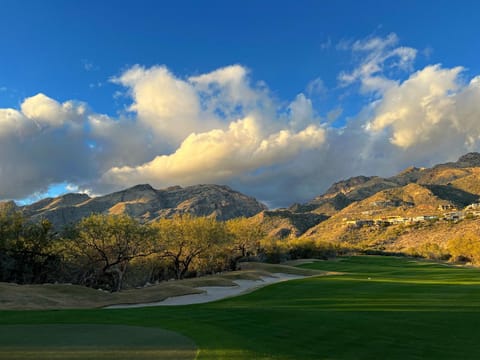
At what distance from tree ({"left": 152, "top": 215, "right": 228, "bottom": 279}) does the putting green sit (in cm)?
3702

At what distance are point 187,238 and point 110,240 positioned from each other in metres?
13.7

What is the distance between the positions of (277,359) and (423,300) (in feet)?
56.7

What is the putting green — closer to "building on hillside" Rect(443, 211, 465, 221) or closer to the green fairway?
the green fairway

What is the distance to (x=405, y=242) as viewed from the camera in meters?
144

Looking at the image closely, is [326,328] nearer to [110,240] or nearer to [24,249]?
[110,240]

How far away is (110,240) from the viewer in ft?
141

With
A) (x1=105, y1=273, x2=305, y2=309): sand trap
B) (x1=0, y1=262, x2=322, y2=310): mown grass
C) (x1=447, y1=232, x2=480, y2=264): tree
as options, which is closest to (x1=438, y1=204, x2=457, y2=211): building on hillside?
(x1=447, y1=232, x2=480, y2=264): tree

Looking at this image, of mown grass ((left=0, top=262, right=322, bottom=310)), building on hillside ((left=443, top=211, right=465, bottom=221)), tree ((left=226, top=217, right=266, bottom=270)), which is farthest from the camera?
building on hillside ((left=443, top=211, right=465, bottom=221))

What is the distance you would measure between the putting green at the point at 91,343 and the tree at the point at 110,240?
89.3 ft

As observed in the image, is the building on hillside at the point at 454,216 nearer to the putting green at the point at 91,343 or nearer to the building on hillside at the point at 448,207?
the building on hillside at the point at 448,207

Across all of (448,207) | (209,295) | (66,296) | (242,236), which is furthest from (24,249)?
(448,207)

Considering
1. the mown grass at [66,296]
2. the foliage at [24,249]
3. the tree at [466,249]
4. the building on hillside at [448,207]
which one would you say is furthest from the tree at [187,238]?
the building on hillside at [448,207]

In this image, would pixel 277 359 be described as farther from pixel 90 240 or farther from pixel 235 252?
pixel 235 252

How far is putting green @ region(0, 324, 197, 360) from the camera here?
10609 mm
